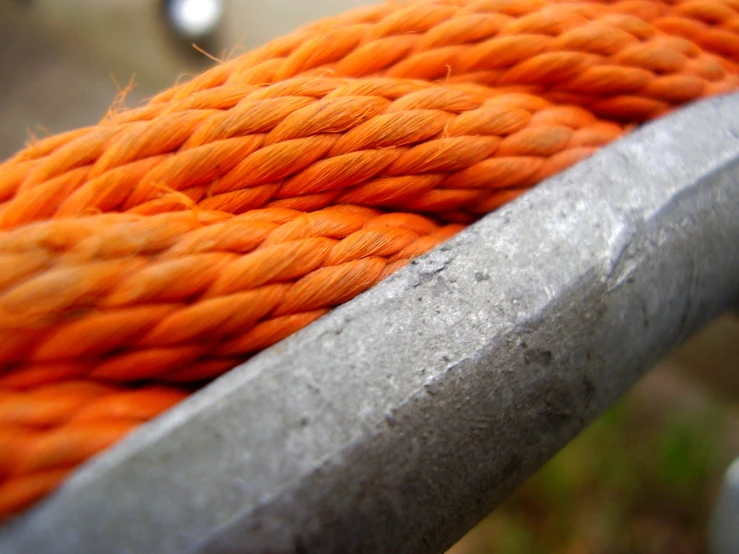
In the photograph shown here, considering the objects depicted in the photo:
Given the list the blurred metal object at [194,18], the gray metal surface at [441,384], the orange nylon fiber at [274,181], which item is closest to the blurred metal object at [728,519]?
the gray metal surface at [441,384]

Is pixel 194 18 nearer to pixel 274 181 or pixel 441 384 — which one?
pixel 274 181

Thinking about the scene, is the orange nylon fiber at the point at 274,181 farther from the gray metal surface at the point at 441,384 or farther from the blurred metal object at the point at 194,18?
the blurred metal object at the point at 194,18

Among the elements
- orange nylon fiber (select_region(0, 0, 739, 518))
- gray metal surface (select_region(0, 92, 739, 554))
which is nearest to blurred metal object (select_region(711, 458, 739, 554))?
gray metal surface (select_region(0, 92, 739, 554))

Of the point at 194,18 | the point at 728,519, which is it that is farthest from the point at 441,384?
the point at 194,18

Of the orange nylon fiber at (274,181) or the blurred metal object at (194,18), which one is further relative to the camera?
the blurred metal object at (194,18)

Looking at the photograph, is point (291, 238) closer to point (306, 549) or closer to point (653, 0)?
point (306, 549)

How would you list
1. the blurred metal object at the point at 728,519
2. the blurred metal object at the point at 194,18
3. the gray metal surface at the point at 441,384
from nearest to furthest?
the gray metal surface at the point at 441,384 → the blurred metal object at the point at 728,519 → the blurred metal object at the point at 194,18

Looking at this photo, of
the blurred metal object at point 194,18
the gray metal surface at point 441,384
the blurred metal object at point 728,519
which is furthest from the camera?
the blurred metal object at point 194,18

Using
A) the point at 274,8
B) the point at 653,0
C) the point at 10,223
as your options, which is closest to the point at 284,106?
the point at 10,223
